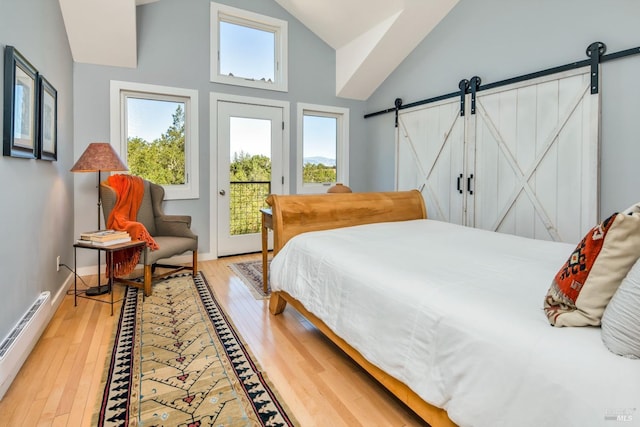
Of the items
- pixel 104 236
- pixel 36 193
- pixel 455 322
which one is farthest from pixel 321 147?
pixel 455 322

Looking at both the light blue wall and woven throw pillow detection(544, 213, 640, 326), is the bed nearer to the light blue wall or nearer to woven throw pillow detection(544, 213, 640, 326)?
woven throw pillow detection(544, 213, 640, 326)

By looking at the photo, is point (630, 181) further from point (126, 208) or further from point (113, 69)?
point (113, 69)

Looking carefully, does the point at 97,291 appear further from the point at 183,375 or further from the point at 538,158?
the point at 538,158

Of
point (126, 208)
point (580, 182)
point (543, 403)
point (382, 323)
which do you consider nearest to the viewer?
point (543, 403)

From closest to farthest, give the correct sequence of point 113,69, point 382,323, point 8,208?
point 382,323 → point 8,208 → point 113,69

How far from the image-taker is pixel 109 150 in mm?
2877

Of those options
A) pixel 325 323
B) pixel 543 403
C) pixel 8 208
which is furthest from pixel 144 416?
pixel 543 403

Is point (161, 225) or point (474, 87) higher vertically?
point (474, 87)

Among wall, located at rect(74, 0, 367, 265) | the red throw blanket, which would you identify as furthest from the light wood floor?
wall, located at rect(74, 0, 367, 265)

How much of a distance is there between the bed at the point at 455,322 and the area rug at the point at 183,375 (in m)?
0.45

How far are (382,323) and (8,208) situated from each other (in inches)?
75.7

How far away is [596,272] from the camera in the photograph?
91cm

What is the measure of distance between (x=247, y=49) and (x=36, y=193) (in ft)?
9.81

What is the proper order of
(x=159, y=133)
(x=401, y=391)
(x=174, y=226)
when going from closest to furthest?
(x=401, y=391)
(x=174, y=226)
(x=159, y=133)
